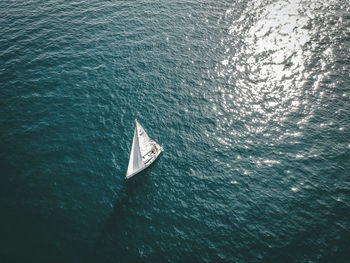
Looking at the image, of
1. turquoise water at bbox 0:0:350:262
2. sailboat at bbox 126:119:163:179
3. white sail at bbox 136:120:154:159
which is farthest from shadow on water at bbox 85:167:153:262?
white sail at bbox 136:120:154:159

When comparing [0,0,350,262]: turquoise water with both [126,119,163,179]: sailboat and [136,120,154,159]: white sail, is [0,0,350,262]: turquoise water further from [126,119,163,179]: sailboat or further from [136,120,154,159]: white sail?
[136,120,154,159]: white sail

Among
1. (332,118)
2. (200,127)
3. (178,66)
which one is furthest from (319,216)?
(178,66)

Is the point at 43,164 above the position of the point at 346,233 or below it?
above

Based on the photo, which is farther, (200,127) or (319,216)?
(200,127)

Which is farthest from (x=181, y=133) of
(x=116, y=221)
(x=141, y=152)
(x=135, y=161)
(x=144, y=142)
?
(x=116, y=221)

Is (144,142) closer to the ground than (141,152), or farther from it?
farther from it

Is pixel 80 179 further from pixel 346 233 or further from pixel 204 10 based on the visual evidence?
pixel 204 10

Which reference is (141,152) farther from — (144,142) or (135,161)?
(144,142)
